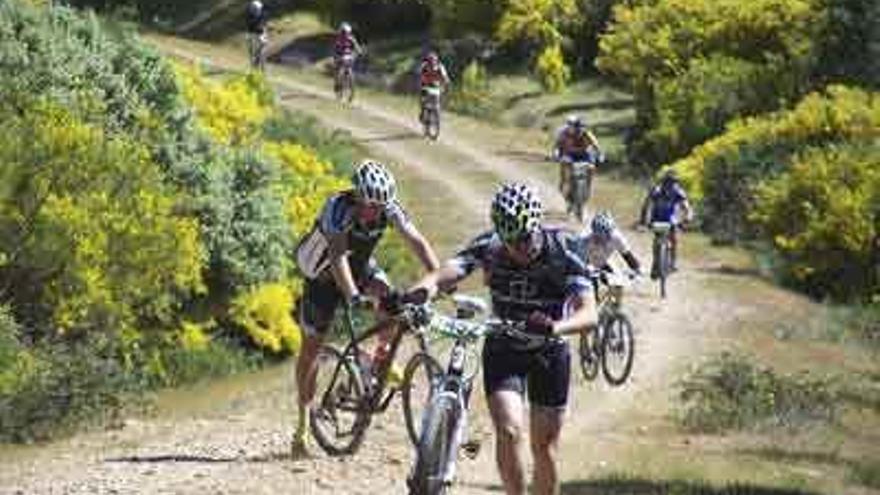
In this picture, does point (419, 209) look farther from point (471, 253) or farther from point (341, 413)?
point (471, 253)

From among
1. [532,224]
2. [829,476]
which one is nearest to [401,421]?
[829,476]

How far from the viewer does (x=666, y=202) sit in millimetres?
22406

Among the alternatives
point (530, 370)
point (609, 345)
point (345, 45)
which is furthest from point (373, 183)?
point (345, 45)

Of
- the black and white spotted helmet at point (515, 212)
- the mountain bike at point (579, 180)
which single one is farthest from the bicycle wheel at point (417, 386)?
the mountain bike at point (579, 180)

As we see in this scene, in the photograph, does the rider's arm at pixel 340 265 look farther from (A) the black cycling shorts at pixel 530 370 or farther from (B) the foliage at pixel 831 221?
(B) the foliage at pixel 831 221

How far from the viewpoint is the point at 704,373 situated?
18.5 metres

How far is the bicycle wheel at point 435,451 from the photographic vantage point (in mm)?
8953

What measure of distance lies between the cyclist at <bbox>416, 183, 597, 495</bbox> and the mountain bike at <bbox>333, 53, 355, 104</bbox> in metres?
31.1

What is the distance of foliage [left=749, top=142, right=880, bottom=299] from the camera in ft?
89.2

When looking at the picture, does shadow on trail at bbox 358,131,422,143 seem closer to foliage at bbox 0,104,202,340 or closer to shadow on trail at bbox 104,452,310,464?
foliage at bbox 0,104,202,340

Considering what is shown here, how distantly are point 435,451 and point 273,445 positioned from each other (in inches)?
165

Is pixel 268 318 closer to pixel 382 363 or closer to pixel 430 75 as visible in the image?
pixel 382 363

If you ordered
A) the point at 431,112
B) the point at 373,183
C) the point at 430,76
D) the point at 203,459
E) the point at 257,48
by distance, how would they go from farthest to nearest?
the point at 257,48 → the point at 431,112 → the point at 430,76 → the point at 203,459 → the point at 373,183

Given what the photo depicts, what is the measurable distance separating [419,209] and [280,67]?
15992 millimetres
